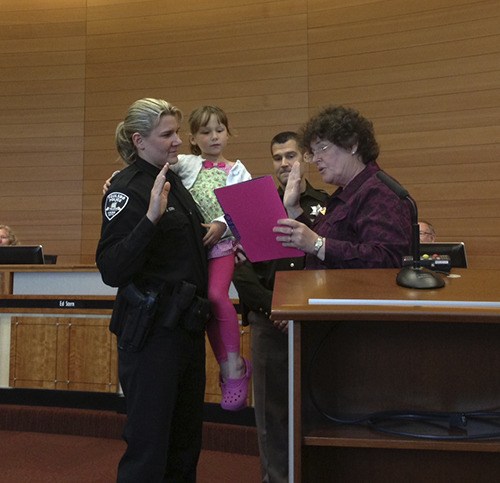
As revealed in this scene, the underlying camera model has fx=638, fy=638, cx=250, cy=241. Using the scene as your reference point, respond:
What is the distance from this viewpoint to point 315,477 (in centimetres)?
140

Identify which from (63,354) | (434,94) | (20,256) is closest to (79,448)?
(63,354)

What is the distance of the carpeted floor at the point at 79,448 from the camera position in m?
2.95

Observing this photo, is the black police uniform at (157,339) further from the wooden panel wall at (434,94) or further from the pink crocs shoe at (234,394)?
the wooden panel wall at (434,94)

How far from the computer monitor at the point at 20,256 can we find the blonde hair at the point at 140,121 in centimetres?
206

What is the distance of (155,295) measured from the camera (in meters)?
1.73

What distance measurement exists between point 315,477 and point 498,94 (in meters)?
3.94

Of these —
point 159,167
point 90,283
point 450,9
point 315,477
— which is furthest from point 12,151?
point 315,477

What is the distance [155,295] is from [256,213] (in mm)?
360

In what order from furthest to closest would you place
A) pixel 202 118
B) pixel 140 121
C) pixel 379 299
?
pixel 202 118 < pixel 140 121 < pixel 379 299

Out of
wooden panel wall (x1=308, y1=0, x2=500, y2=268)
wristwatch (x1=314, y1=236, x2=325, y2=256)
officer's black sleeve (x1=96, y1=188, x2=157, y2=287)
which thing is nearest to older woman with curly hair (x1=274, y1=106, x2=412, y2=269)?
wristwatch (x1=314, y1=236, x2=325, y2=256)

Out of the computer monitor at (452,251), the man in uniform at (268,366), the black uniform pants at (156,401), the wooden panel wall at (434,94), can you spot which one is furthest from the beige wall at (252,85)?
the black uniform pants at (156,401)

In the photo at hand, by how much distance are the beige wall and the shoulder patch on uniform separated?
353 cm

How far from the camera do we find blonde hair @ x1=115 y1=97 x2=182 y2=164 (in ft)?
6.20

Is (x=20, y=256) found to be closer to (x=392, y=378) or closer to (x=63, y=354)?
(x=63, y=354)
